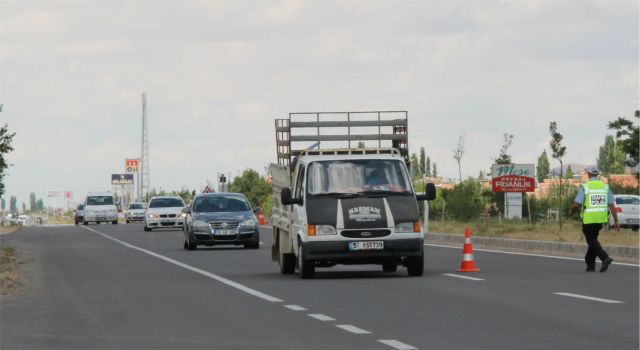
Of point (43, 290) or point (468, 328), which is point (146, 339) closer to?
point (468, 328)

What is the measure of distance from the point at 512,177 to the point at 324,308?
105 ft

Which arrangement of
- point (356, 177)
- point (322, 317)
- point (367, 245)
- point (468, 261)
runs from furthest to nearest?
point (468, 261)
point (356, 177)
point (367, 245)
point (322, 317)

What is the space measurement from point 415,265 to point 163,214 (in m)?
37.7

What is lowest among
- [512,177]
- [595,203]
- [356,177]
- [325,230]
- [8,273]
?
[8,273]

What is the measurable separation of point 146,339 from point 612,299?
6.80 metres

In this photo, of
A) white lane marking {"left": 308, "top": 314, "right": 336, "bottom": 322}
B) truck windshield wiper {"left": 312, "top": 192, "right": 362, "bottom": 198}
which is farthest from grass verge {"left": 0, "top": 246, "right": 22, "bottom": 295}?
white lane marking {"left": 308, "top": 314, "right": 336, "bottom": 322}

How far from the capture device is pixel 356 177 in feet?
78.5

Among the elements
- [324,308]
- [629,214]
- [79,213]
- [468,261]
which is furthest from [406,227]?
[79,213]

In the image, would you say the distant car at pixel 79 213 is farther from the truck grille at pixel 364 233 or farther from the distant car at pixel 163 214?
the truck grille at pixel 364 233

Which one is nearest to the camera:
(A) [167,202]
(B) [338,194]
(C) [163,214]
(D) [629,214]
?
(B) [338,194]

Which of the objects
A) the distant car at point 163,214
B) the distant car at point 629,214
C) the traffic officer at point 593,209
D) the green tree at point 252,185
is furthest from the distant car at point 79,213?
the traffic officer at point 593,209

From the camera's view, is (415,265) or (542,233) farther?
(542,233)

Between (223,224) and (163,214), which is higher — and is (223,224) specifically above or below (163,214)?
below

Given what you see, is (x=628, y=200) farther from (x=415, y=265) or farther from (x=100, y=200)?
(x=100, y=200)
